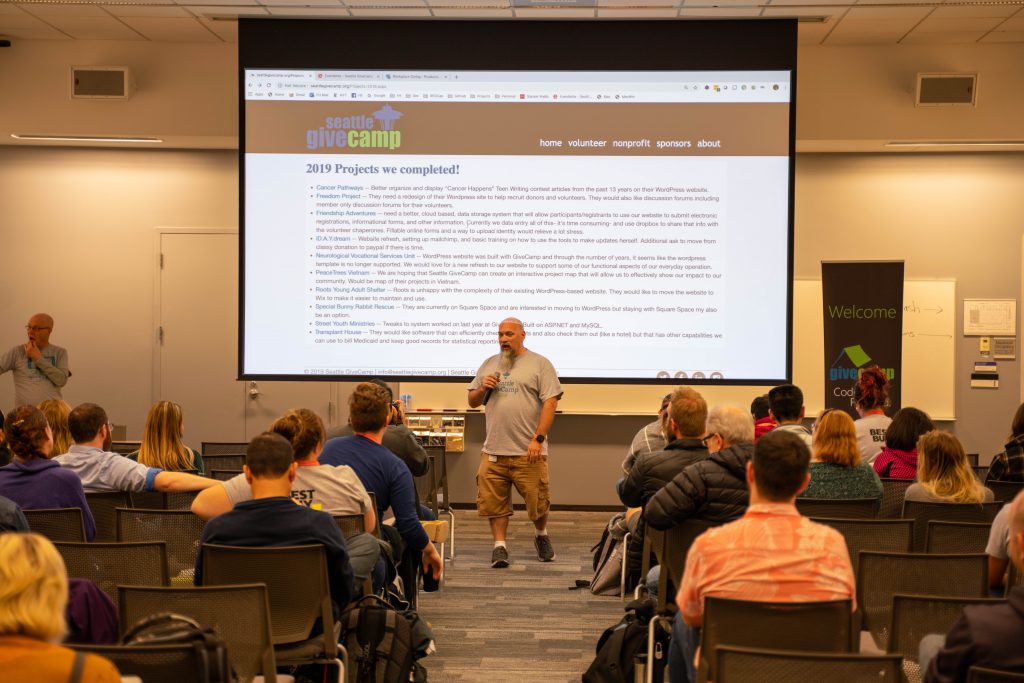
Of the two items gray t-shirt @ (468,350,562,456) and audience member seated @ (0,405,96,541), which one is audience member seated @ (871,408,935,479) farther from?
audience member seated @ (0,405,96,541)

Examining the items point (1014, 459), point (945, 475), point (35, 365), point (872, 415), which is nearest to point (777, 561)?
point (945, 475)

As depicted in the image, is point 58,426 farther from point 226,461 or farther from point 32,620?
point 32,620

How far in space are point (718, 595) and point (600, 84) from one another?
510 centimetres

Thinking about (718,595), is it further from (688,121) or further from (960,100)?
(960,100)

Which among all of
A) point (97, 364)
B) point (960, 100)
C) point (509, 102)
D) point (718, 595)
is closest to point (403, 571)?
point (718, 595)

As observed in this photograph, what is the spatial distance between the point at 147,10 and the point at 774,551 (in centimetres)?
678

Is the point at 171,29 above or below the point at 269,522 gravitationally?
above

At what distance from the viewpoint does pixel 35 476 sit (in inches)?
152

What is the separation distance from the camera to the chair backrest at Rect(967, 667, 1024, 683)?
2031 millimetres

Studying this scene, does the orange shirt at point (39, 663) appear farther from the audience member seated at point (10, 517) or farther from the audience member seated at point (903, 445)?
the audience member seated at point (903, 445)

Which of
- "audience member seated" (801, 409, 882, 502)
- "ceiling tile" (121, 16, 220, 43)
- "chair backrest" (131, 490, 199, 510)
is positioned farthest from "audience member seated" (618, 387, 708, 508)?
"ceiling tile" (121, 16, 220, 43)

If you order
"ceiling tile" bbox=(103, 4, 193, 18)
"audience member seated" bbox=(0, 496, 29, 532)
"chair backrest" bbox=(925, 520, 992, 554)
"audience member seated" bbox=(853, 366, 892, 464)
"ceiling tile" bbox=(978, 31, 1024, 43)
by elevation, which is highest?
"ceiling tile" bbox=(978, 31, 1024, 43)

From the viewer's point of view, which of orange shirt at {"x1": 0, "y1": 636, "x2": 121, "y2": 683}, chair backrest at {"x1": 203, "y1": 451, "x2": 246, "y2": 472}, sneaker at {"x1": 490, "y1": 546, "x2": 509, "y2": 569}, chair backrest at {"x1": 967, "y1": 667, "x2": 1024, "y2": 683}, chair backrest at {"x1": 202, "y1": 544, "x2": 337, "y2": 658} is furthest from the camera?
sneaker at {"x1": 490, "y1": 546, "x2": 509, "y2": 569}

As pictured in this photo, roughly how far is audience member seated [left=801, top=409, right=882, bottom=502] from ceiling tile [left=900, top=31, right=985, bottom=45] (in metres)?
4.90
